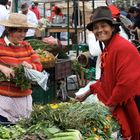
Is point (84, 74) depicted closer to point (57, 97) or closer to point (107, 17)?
point (57, 97)

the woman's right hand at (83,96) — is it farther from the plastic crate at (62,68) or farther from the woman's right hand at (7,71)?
the plastic crate at (62,68)

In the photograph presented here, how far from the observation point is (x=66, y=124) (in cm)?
379

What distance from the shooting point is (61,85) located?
30.3ft

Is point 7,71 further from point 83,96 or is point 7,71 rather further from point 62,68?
point 62,68

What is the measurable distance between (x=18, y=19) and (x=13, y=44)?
379 millimetres

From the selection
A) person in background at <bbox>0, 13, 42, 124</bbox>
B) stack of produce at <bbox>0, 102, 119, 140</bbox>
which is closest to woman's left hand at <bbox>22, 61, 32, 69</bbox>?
person in background at <bbox>0, 13, 42, 124</bbox>

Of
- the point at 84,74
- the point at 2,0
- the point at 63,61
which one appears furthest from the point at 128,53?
the point at 2,0

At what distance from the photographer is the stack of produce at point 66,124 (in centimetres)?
361

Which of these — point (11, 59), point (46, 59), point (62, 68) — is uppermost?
point (11, 59)

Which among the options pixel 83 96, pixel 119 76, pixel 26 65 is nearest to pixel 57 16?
pixel 26 65

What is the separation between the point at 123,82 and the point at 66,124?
0.82m

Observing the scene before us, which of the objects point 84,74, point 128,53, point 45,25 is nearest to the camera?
point 128,53

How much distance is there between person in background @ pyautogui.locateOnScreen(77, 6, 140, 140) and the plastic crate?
3.77 metres

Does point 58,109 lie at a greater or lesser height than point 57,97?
greater
